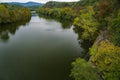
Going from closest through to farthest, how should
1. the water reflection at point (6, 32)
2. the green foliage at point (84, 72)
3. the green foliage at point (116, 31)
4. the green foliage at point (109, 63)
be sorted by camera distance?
the green foliage at point (109, 63) → the green foliage at point (84, 72) → the green foliage at point (116, 31) → the water reflection at point (6, 32)

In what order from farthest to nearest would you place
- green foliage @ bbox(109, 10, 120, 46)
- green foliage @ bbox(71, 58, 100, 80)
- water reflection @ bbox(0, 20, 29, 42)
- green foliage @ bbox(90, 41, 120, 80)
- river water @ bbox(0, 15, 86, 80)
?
water reflection @ bbox(0, 20, 29, 42)
river water @ bbox(0, 15, 86, 80)
green foliage @ bbox(109, 10, 120, 46)
green foliage @ bbox(71, 58, 100, 80)
green foliage @ bbox(90, 41, 120, 80)

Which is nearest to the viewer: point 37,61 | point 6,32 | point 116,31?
point 116,31

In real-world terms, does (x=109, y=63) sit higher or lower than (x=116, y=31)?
lower

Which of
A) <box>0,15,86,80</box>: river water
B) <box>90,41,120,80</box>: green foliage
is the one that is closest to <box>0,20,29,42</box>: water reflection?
<box>0,15,86,80</box>: river water

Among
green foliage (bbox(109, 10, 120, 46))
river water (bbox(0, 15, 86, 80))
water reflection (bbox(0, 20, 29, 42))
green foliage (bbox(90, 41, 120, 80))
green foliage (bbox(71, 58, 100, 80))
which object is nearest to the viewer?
green foliage (bbox(90, 41, 120, 80))

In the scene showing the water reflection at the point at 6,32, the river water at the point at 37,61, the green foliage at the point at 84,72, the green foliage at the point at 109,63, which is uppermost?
the green foliage at the point at 109,63

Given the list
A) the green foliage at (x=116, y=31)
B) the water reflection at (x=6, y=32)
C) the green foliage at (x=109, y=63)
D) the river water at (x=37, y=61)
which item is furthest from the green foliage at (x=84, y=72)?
the water reflection at (x=6, y=32)

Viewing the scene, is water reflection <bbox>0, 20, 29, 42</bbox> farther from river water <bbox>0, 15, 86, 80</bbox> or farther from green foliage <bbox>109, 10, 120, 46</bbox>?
green foliage <bbox>109, 10, 120, 46</bbox>

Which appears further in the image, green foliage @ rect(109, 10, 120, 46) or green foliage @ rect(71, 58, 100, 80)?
green foliage @ rect(109, 10, 120, 46)

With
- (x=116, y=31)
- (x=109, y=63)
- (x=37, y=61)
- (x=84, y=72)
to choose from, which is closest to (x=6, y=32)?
(x=37, y=61)

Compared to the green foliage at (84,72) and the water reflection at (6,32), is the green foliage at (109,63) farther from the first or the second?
the water reflection at (6,32)

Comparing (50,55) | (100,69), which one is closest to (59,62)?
(50,55)

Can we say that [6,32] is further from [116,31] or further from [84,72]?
[84,72]
